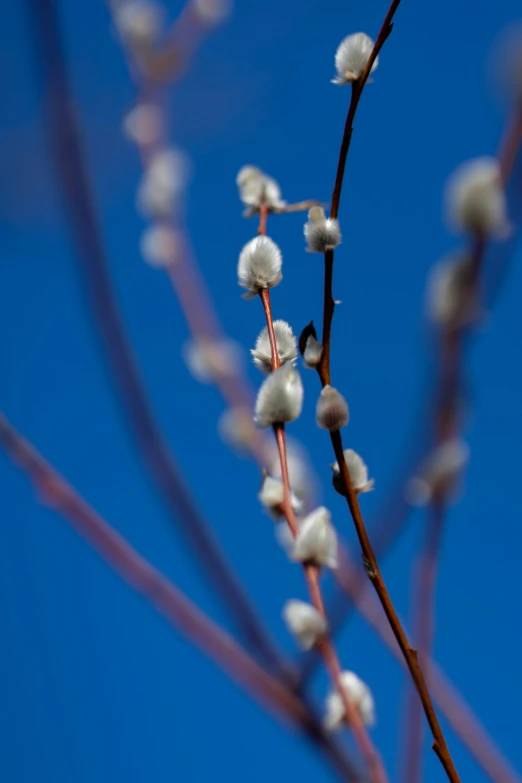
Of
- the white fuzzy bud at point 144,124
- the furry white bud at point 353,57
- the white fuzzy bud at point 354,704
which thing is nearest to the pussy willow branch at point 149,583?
the white fuzzy bud at point 354,704

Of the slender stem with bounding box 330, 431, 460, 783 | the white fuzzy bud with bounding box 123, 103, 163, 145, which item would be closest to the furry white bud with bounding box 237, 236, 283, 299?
the slender stem with bounding box 330, 431, 460, 783

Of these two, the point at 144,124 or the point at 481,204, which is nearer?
the point at 481,204

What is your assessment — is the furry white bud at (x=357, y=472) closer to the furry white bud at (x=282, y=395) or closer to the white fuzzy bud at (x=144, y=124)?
the furry white bud at (x=282, y=395)

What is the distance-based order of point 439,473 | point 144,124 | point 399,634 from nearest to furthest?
point 399,634 < point 439,473 < point 144,124

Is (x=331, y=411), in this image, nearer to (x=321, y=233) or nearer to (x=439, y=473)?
(x=321, y=233)

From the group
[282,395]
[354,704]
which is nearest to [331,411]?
[282,395]

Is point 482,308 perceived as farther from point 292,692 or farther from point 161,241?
point 161,241

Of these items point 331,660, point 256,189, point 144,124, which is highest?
point 144,124

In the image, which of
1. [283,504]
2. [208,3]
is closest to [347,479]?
[283,504]
